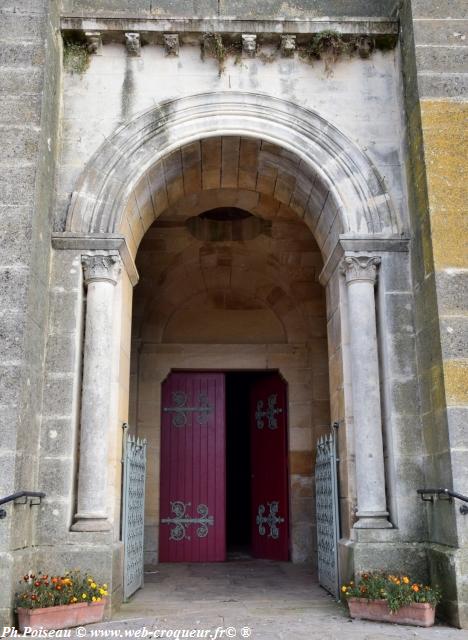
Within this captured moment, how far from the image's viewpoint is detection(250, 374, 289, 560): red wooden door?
7.99 metres

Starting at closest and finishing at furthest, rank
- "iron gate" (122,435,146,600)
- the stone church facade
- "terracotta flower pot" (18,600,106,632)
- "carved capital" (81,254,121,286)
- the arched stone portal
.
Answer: "terracotta flower pot" (18,600,106,632) → the stone church facade → the arched stone portal → "carved capital" (81,254,121,286) → "iron gate" (122,435,146,600)

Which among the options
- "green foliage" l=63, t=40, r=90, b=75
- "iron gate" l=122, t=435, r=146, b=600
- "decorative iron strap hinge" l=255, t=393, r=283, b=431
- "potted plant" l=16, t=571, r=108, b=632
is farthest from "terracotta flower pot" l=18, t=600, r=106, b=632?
"green foliage" l=63, t=40, r=90, b=75

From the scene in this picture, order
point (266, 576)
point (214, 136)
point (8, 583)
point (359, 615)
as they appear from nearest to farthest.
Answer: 1. point (8, 583)
2. point (359, 615)
3. point (214, 136)
4. point (266, 576)

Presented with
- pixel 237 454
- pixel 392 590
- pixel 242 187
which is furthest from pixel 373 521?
pixel 237 454

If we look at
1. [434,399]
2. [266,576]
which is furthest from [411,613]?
[266,576]

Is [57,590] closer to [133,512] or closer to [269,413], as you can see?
[133,512]

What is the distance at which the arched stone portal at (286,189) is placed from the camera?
523 cm

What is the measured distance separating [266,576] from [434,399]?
3001 millimetres

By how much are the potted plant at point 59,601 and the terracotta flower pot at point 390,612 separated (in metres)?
1.77

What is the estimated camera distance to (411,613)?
4504 mm

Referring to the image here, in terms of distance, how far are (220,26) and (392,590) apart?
4.70 meters

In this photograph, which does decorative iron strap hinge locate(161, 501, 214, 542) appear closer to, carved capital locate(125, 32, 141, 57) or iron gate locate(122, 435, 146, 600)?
iron gate locate(122, 435, 146, 600)

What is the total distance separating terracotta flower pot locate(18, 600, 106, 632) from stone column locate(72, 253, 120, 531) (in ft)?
1.84

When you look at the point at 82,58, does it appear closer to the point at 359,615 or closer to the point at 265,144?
the point at 265,144
